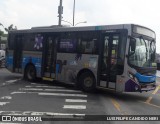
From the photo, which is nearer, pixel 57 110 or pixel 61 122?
pixel 61 122

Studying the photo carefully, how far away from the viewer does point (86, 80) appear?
16.3 metres

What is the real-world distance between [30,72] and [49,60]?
212 cm

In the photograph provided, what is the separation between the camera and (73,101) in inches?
529

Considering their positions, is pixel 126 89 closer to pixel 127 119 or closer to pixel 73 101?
pixel 73 101

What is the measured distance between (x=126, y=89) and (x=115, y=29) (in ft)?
8.28

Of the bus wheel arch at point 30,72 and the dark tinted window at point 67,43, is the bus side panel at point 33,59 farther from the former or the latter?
the dark tinted window at point 67,43

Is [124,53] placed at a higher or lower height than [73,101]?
higher

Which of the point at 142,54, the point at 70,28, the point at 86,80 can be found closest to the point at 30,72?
the point at 70,28

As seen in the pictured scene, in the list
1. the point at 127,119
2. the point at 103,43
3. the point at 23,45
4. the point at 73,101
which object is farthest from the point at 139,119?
the point at 23,45

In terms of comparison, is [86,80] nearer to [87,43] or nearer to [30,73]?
[87,43]

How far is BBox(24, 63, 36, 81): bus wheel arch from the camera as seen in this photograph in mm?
19938

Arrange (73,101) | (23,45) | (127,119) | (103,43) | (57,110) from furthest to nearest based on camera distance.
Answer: (23,45), (103,43), (73,101), (57,110), (127,119)

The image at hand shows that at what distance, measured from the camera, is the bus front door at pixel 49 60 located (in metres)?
18.3

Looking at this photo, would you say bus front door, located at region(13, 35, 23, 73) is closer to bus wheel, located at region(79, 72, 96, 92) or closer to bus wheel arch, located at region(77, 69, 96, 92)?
bus wheel arch, located at region(77, 69, 96, 92)
